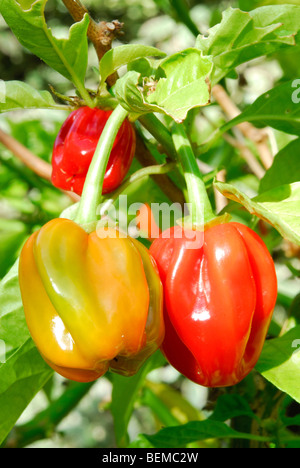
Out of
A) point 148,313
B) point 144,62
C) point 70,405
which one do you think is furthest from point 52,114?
point 148,313

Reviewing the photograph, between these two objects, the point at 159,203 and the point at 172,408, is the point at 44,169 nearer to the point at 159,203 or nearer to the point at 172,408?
the point at 159,203

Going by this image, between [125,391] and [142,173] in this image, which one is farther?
[125,391]

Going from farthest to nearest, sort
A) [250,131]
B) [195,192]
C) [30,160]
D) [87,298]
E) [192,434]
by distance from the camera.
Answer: [250,131], [30,160], [192,434], [195,192], [87,298]

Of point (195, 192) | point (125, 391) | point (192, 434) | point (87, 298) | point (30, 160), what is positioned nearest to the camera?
point (87, 298)

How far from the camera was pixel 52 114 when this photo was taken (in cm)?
211

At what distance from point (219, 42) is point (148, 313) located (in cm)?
42

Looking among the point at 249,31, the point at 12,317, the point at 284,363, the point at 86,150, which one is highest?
the point at 249,31

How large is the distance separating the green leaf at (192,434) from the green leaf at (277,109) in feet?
1.74

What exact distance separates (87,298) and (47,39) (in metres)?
0.39

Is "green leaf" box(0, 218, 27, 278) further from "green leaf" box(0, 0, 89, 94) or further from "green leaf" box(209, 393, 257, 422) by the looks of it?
"green leaf" box(0, 0, 89, 94)

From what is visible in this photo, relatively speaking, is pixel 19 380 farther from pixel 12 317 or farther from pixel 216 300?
pixel 216 300

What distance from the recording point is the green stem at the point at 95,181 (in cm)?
86

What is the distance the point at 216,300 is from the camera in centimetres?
81

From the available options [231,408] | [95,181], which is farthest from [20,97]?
[231,408]
